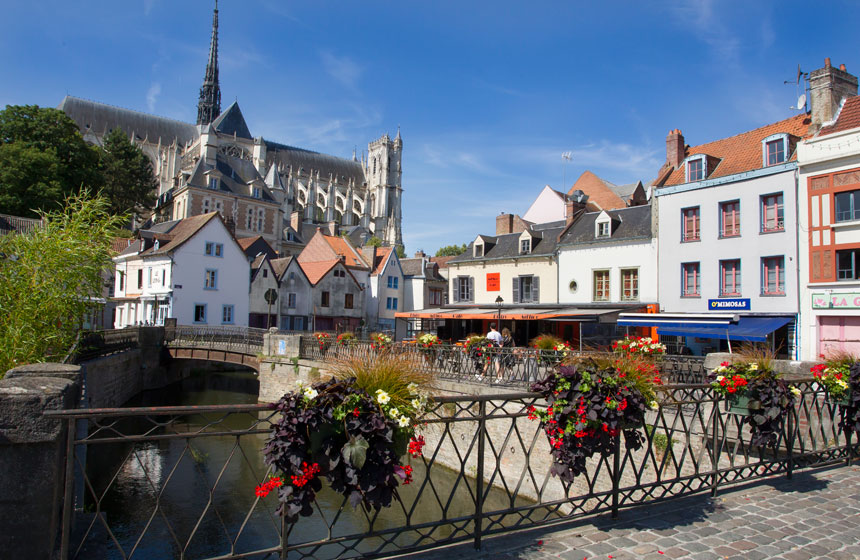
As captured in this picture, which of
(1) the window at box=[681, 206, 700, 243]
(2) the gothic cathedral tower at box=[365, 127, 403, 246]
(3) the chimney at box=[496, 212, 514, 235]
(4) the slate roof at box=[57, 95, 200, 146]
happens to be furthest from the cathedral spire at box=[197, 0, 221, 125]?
(1) the window at box=[681, 206, 700, 243]

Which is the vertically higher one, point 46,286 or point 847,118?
point 847,118

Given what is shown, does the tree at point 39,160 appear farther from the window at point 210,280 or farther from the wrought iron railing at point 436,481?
the wrought iron railing at point 436,481

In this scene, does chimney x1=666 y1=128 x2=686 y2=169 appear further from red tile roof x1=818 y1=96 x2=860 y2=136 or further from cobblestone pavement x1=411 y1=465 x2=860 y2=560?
cobblestone pavement x1=411 y1=465 x2=860 y2=560

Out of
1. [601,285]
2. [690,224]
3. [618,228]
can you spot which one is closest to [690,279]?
[690,224]

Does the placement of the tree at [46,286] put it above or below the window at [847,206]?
below

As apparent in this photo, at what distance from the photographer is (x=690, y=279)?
24703 mm

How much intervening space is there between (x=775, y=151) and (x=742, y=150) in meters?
2.00

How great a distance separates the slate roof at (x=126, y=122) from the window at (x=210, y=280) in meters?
63.7

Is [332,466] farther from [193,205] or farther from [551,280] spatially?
[193,205]

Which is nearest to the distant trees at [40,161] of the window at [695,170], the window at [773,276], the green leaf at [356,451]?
the window at [695,170]

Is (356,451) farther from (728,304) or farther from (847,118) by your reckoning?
(847,118)

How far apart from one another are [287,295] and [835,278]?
34951 millimetres

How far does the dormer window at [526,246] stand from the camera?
32162mm

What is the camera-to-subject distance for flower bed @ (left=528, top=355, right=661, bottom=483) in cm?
484
